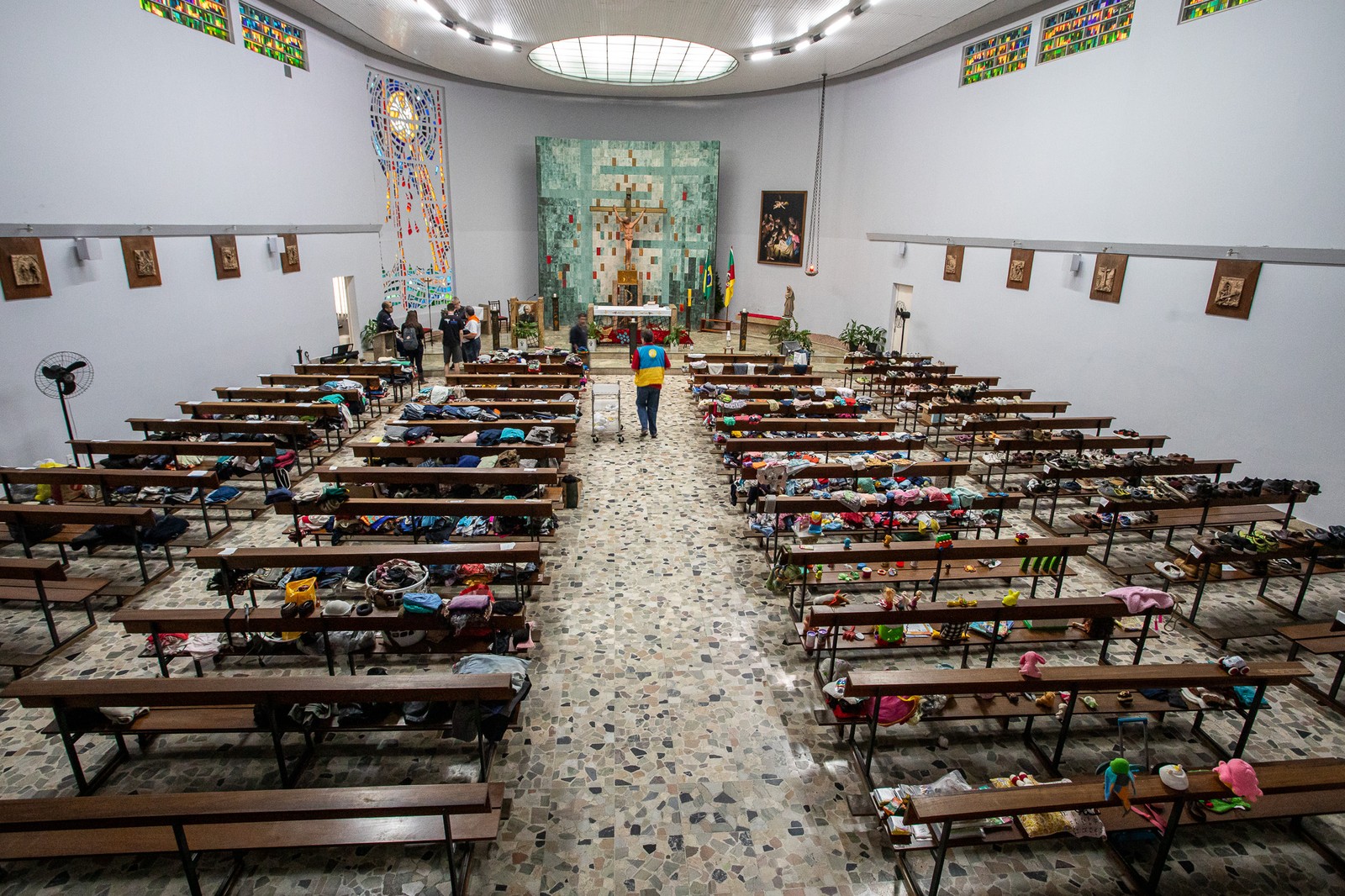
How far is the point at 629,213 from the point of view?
1983cm

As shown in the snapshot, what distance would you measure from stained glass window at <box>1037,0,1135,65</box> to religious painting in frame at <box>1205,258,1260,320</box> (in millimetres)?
4343

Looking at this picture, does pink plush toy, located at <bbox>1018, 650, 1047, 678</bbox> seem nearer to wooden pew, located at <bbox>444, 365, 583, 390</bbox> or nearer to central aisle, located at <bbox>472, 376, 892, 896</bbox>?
central aisle, located at <bbox>472, 376, 892, 896</bbox>

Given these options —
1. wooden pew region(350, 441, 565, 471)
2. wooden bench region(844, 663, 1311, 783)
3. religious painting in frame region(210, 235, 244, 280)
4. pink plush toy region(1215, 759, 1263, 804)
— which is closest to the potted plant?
religious painting in frame region(210, 235, 244, 280)

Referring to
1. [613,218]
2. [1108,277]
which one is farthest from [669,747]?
[613,218]

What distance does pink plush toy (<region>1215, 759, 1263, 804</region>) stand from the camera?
3.18 m

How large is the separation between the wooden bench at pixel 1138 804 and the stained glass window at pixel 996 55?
13.3 meters

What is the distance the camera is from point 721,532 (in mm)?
7316

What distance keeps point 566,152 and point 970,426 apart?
1521cm

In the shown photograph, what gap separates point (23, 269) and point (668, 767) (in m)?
9.57

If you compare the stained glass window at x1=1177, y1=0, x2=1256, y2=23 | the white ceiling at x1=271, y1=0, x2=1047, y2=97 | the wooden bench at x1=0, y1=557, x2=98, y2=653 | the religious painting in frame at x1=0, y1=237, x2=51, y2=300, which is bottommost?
the wooden bench at x1=0, y1=557, x2=98, y2=653

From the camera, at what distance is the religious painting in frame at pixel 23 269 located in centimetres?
763

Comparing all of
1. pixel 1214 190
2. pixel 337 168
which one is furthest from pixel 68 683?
pixel 337 168

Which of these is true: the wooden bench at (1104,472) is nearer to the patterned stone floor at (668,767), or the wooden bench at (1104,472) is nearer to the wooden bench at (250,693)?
the patterned stone floor at (668,767)

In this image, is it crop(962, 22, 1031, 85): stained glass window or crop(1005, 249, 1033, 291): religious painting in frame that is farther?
crop(962, 22, 1031, 85): stained glass window
